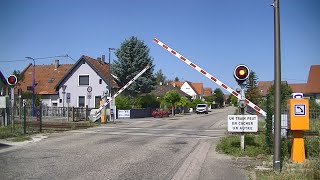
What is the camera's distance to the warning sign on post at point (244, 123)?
13.2 meters

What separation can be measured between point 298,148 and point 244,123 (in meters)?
2.47

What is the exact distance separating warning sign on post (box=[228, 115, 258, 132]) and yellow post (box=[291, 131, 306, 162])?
86.2 inches

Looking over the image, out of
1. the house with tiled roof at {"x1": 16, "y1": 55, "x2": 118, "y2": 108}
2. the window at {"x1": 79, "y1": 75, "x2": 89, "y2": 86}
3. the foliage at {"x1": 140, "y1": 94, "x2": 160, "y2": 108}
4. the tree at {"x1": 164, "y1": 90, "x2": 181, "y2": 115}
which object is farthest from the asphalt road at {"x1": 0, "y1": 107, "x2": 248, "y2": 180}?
the tree at {"x1": 164, "y1": 90, "x2": 181, "y2": 115}

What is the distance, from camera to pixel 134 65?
55.7 metres

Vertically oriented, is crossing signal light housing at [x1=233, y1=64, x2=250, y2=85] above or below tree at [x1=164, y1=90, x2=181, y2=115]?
above

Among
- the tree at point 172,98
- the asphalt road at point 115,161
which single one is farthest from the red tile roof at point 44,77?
the asphalt road at point 115,161

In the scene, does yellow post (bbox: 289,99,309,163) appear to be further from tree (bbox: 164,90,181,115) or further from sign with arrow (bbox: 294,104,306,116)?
tree (bbox: 164,90,181,115)

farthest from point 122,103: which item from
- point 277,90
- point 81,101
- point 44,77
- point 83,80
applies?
point 277,90

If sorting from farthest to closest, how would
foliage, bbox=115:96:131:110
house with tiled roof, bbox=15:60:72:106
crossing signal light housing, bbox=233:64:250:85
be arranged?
1. house with tiled roof, bbox=15:60:72:106
2. foliage, bbox=115:96:131:110
3. crossing signal light housing, bbox=233:64:250:85

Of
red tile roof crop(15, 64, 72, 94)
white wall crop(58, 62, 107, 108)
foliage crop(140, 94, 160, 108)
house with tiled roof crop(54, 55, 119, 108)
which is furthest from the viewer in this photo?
red tile roof crop(15, 64, 72, 94)

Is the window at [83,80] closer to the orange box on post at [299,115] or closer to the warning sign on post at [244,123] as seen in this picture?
the warning sign on post at [244,123]

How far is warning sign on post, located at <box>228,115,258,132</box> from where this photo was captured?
13.2m

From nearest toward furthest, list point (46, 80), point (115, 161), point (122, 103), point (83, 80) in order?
point (115, 161)
point (122, 103)
point (83, 80)
point (46, 80)

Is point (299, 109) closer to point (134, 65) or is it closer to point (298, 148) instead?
point (298, 148)
